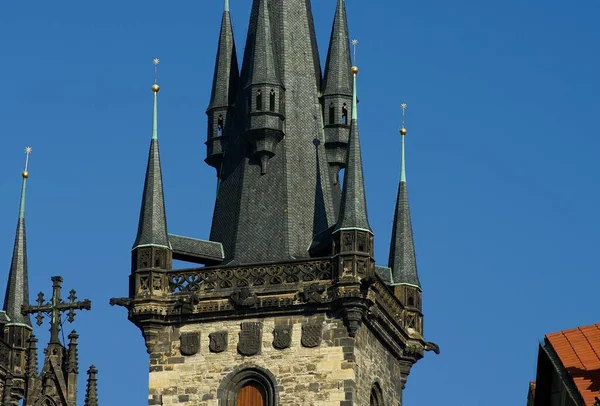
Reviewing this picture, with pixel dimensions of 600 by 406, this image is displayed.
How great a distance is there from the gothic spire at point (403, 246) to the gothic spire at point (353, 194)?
3058 mm

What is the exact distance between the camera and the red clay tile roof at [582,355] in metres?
33.1

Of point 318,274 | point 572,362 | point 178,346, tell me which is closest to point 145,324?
point 178,346

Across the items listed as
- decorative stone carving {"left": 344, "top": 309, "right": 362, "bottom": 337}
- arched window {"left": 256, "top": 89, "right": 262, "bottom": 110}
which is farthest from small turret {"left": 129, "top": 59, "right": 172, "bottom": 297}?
decorative stone carving {"left": 344, "top": 309, "right": 362, "bottom": 337}

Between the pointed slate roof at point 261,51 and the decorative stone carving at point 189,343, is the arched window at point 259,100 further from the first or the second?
the decorative stone carving at point 189,343

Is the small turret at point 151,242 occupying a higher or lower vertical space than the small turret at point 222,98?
lower

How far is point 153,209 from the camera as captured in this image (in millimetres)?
52969

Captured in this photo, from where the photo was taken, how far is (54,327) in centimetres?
4675

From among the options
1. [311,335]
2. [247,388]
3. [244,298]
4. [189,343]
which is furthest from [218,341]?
[311,335]

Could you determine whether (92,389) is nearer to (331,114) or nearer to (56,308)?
(56,308)

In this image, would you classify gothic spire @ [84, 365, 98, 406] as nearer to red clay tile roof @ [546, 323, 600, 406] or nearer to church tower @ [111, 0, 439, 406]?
church tower @ [111, 0, 439, 406]

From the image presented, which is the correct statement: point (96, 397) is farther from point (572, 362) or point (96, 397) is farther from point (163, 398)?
point (572, 362)

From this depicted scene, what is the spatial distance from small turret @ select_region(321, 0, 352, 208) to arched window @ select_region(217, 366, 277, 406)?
17.7ft

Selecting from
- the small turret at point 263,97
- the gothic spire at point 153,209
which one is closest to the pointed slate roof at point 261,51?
the small turret at point 263,97

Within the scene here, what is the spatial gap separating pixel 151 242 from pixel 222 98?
4.94 meters
